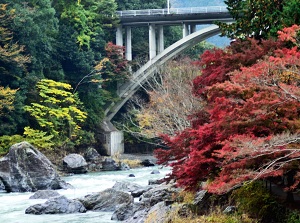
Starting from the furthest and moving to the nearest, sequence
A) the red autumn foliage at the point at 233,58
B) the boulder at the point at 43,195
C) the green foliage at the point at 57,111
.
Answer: the green foliage at the point at 57,111
the boulder at the point at 43,195
the red autumn foliage at the point at 233,58

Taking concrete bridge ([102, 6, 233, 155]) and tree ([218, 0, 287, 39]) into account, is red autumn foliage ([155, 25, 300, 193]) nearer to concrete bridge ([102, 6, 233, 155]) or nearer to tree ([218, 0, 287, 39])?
tree ([218, 0, 287, 39])

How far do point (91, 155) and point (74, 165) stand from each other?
4.65 m


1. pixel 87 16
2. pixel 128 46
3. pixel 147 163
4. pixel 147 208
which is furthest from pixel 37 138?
pixel 147 208

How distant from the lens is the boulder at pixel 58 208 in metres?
17.7

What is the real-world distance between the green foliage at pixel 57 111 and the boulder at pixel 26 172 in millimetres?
6755

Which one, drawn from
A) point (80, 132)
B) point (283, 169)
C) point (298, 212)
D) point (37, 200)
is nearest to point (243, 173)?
point (283, 169)

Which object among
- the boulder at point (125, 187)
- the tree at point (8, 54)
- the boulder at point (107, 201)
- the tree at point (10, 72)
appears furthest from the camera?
the tree at point (8, 54)

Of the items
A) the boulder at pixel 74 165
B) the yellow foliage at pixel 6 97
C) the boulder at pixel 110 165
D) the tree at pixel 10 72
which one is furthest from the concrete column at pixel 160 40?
the yellow foliage at pixel 6 97

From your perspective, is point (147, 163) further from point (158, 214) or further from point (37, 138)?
point (158, 214)

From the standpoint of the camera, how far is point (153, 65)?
3853cm

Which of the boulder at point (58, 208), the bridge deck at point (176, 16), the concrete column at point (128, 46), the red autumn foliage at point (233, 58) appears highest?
the bridge deck at point (176, 16)

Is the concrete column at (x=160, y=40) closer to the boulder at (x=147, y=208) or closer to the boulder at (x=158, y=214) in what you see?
the boulder at (x=147, y=208)

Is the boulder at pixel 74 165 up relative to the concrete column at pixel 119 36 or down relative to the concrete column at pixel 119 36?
down

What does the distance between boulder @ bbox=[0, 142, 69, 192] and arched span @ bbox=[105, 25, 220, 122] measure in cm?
1400
